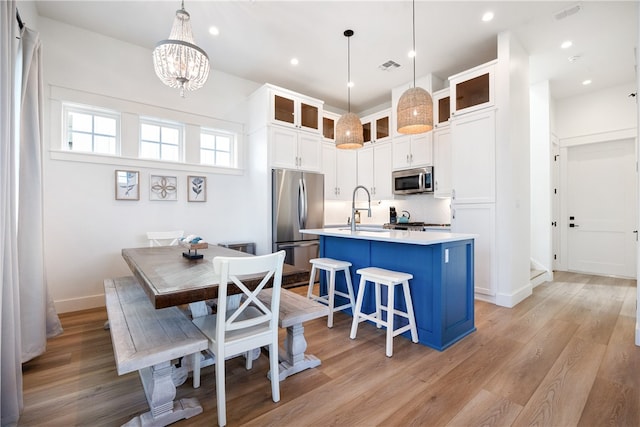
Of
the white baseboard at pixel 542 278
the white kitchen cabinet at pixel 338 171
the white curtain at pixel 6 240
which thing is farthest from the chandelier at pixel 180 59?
the white baseboard at pixel 542 278

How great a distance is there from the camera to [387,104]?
5785mm

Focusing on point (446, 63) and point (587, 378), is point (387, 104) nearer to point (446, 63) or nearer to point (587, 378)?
point (446, 63)

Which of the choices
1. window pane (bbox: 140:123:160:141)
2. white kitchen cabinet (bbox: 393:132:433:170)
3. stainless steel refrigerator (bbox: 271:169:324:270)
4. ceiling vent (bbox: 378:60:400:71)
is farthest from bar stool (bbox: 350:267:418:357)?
window pane (bbox: 140:123:160:141)

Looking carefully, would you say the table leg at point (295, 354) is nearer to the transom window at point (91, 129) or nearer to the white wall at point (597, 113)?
the transom window at point (91, 129)

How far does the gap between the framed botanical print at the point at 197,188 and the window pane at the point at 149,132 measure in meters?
0.71

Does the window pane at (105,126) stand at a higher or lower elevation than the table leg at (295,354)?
higher

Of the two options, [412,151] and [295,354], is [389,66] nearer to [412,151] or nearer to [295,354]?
[412,151]

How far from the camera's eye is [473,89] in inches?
149

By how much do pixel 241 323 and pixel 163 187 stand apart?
3007 mm

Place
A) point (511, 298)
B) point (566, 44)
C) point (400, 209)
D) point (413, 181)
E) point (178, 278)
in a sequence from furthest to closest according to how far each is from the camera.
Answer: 1. point (400, 209)
2. point (413, 181)
3. point (566, 44)
4. point (511, 298)
5. point (178, 278)

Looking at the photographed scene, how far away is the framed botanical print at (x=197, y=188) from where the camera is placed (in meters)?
4.11

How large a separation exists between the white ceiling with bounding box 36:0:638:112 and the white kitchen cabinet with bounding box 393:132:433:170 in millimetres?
1009

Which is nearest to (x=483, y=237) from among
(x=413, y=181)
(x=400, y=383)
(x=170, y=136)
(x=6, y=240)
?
(x=413, y=181)

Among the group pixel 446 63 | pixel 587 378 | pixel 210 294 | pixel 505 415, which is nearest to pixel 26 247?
pixel 210 294
